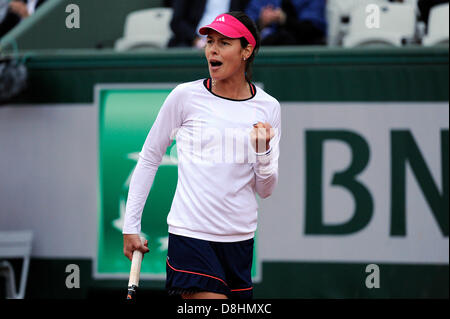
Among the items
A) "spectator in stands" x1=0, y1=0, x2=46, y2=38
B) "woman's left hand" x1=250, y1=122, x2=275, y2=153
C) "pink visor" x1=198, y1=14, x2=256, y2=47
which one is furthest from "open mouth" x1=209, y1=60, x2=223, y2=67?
"spectator in stands" x1=0, y1=0, x2=46, y2=38

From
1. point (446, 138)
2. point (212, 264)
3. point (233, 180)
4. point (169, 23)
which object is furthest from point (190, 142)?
point (169, 23)

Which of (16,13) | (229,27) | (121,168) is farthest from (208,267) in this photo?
(16,13)

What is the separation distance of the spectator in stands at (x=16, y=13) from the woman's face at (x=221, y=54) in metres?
4.36

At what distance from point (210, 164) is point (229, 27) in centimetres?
55

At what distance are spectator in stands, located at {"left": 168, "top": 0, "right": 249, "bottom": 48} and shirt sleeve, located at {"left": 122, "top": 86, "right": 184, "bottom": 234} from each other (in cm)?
315

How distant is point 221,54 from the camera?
2.83 meters

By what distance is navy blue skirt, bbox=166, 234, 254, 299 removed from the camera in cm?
282

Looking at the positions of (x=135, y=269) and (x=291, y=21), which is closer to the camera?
(x=135, y=269)

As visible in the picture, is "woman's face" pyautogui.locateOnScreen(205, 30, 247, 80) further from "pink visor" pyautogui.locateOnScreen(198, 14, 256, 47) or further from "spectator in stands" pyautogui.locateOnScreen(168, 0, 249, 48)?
"spectator in stands" pyautogui.locateOnScreen(168, 0, 249, 48)

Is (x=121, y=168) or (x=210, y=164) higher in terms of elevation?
(x=210, y=164)

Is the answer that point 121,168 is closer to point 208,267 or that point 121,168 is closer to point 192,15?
point 192,15

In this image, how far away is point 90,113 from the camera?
5.60 meters

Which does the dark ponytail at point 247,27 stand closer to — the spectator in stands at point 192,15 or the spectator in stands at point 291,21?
the spectator in stands at point 291,21

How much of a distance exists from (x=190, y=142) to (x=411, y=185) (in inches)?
114
